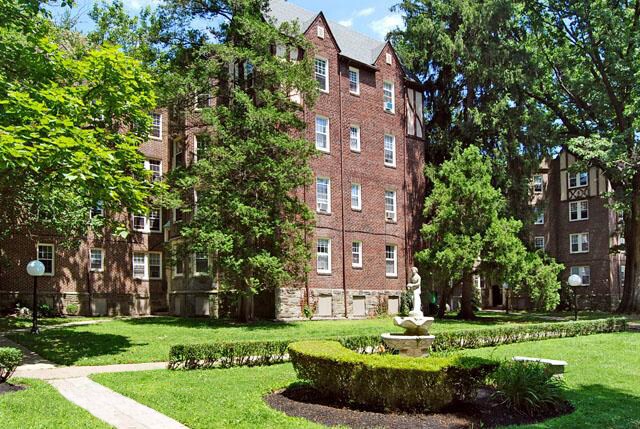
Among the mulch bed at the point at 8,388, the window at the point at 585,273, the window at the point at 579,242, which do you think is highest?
the window at the point at 579,242

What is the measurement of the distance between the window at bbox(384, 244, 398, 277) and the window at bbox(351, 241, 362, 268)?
83.1 inches

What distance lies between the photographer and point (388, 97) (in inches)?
1314

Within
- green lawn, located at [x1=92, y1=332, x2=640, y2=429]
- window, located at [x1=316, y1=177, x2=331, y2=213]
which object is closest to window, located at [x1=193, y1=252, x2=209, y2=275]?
window, located at [x1=316, y1=177, x2=331, y2=213]

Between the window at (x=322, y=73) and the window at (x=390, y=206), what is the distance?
22.8ft

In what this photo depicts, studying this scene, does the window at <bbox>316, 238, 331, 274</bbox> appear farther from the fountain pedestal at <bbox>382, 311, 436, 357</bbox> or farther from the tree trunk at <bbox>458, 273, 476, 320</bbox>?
the fountain pedestal at <bbox>382, 311, 436, 357</bbox>

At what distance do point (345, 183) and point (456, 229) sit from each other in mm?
6262

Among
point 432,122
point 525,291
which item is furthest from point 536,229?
point 525,291

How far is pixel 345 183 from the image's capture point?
3022cm

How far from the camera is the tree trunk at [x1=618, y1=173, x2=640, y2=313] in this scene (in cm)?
3158

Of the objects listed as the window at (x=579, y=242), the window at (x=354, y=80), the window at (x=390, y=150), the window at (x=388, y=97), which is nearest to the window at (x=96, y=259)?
the window at (x=354, y=80)

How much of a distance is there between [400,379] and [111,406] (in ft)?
15.6

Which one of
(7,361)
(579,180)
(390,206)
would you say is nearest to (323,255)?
(390,206)

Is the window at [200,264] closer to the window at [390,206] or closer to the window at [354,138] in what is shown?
the window at [354,138]

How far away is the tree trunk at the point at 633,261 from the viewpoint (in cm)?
3158
